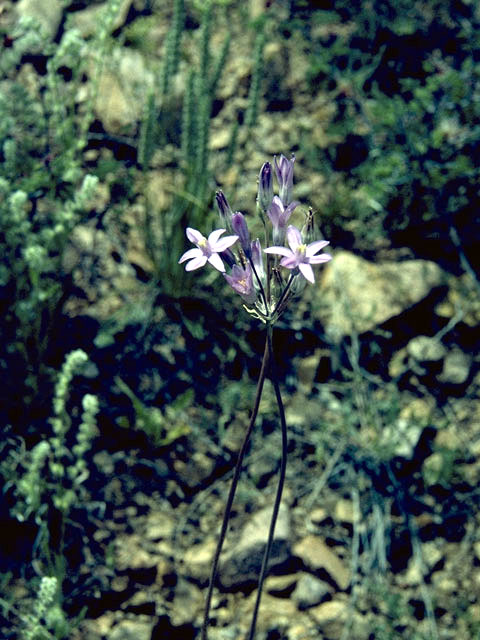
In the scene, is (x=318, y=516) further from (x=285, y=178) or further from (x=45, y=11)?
(x=45, y=11)

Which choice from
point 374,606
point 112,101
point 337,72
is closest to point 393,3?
point 337,72

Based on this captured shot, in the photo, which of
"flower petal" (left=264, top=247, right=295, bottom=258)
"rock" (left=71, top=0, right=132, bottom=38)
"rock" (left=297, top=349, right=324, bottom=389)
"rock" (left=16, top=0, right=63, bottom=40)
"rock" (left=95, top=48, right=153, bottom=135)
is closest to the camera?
"flower petal" (left=264, top=247, right=295, bottom=258)

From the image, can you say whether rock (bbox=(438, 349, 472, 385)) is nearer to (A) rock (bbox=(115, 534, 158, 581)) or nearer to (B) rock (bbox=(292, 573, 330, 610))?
(B) rock (bbox=(292, 573, 330, 610))

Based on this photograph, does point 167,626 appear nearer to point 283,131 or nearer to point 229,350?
point 229,350

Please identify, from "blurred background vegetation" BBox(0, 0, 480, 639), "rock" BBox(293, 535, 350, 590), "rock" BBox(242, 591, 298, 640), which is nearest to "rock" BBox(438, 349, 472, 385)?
"blurred background vegetation" BBox(0, 0, 480, 639)

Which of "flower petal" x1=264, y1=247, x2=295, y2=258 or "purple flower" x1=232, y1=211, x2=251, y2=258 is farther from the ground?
"purple flower" x1=232, y1=211, x2=251, y2=258

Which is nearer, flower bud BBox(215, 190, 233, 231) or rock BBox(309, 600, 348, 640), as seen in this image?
flower bud BBox(215, 190, 233, 231)

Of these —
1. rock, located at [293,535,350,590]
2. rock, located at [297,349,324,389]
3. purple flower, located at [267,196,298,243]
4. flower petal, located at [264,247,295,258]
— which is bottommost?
rock, located at [293,535,350,590]
